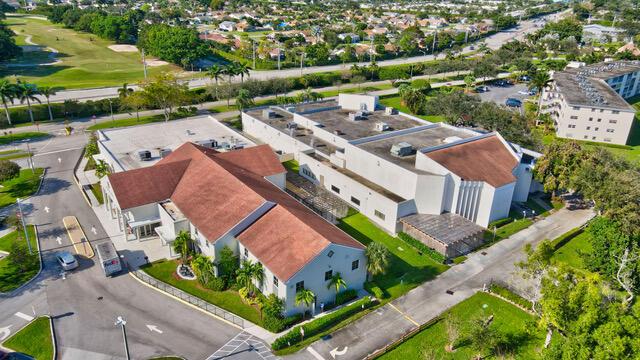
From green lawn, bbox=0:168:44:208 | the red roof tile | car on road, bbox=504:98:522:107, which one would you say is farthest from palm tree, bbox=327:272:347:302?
car on road, bbox=504:98:522:107

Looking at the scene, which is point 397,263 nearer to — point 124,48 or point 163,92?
point 163,92

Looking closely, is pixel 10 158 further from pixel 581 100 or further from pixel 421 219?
pixel 581 100

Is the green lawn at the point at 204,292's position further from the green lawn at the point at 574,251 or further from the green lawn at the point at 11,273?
the green lawn at the point at 574,251

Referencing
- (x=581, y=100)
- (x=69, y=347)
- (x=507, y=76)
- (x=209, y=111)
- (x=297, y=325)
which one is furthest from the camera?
(x=507, y=76)

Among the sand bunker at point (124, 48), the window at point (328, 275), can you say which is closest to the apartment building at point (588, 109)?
the window at point (328, 275)

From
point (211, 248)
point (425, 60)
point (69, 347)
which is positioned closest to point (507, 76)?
point (425, 60)

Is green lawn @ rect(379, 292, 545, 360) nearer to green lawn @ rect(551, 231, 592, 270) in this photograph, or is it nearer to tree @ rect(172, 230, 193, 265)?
green lawn @ rect(551, 231, 592, 270)
